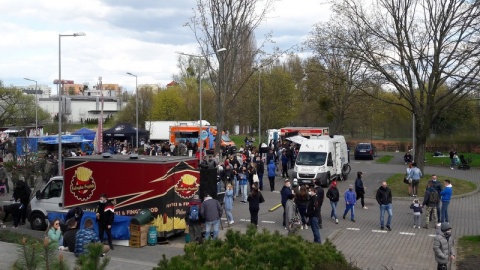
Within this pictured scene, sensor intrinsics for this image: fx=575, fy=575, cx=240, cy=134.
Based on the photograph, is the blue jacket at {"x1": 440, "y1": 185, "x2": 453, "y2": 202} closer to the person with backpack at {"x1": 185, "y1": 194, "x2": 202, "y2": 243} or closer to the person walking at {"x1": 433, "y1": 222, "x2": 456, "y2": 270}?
the person walking at {"x1": 433, "y1": 222, "x2": 456, "y2": 270}

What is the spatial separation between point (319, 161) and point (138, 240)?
1535 centimetres

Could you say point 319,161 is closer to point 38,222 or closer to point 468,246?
point 468,246

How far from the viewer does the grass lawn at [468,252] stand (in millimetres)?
14041

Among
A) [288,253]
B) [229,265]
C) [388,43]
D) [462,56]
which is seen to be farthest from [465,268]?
[388,43]

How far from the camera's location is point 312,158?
30.0m

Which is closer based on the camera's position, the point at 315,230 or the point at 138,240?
the point at 138,240

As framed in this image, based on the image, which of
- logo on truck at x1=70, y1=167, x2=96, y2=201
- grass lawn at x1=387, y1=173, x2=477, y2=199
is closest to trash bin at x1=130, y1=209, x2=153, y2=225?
logo on truck at x1=70, y1=167, x2=96, y2=201

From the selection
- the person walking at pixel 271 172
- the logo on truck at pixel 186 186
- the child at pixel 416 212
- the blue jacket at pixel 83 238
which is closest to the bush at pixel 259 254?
the blue jacket at pixel 83 238

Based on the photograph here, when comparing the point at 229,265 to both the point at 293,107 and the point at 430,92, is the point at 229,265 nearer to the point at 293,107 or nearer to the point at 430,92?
the point at 430,92

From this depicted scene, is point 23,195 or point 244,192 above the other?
point 23,195

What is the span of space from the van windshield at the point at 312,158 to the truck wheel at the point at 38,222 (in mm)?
14540

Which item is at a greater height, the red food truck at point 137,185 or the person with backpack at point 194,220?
the red food truck at point 137,185

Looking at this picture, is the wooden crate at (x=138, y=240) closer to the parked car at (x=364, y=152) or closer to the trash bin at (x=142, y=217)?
the trash bin at (x=142, y=217)

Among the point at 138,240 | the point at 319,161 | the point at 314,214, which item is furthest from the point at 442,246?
the point at 319,161
